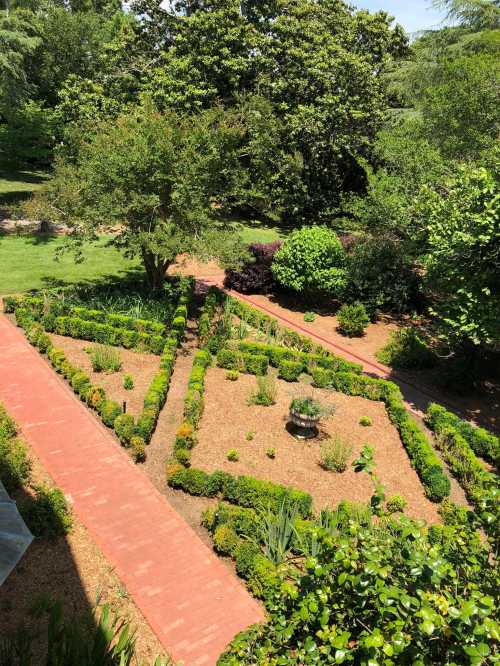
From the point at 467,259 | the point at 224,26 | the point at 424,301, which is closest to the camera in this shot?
the point at 467,259

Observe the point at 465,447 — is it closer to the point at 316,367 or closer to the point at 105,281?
the point at 316,367

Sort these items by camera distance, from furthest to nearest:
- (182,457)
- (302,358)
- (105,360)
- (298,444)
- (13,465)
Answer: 1. (302,358)
2. (105,360)
3. (298,444)
4. (182,457)
5. (13,465)

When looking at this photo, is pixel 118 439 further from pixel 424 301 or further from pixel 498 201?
pixel 424 301

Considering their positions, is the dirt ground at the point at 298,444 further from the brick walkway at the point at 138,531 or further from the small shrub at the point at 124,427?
the brick walkway at the point at 138,531

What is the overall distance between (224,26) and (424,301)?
19893mm

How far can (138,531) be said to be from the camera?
26.2ft

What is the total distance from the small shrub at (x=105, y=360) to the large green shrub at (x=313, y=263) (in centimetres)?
774

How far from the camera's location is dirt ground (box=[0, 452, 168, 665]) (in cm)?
617

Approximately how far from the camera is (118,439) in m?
10.3

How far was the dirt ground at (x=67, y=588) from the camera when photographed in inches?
243

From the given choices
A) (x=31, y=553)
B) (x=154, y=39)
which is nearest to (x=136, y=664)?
(x=31, y=553)

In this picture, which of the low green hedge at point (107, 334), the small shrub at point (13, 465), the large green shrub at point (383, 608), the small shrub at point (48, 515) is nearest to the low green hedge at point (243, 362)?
the low green hedge at point (107, 334)

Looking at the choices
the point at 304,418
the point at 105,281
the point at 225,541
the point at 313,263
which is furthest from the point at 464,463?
the point at 105,281

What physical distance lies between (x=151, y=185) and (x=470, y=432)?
10.8 meters
